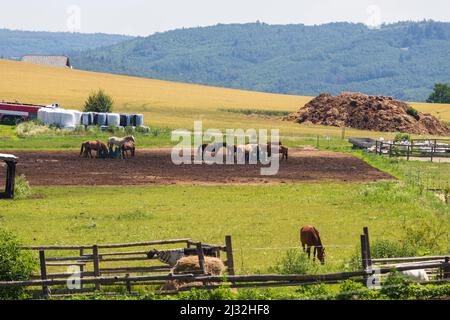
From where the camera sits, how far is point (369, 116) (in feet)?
276

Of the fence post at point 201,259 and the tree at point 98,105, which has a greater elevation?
the tree at point 98,105

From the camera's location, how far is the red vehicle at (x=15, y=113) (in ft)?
222

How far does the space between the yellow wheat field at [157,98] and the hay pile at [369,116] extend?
8.39ft

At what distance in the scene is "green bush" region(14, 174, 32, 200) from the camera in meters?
35.0

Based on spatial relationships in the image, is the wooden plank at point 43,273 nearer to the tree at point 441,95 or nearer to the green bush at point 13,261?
the green bush at point 13,261

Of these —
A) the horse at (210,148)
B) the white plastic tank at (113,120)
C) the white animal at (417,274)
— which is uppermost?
the white plastic tank at (113,120)

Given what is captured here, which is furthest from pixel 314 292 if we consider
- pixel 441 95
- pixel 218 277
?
pixel 441 95

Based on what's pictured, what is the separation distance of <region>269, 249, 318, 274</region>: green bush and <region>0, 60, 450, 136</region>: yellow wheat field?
177 feet

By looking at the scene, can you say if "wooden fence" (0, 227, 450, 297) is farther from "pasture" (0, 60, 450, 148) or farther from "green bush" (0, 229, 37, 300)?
"pasture" (0, 60, 450, 148)

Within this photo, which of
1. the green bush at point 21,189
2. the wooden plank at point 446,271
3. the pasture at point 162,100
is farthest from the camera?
the pasture at point 162,100

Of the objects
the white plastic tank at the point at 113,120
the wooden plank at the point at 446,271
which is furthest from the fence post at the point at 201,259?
the white plastic tank at the point at 113,120

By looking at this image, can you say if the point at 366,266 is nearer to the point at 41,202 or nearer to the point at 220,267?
the point at 220,267

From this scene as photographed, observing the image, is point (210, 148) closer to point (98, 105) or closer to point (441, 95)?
point (98, 105)
